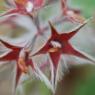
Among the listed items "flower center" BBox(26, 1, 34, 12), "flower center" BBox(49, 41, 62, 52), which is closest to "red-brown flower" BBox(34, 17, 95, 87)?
"flower center" BBox(49, 41, 62, 52)

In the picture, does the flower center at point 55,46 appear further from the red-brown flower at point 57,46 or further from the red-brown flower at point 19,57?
the red-brown flower at point 19,57

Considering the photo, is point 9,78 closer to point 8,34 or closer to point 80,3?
point 8,34

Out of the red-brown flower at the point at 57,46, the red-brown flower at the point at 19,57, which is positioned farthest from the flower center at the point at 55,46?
the red-brown flower at the point at 19,57

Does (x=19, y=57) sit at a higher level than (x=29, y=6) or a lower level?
lower

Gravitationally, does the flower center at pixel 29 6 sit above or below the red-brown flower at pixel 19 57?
above

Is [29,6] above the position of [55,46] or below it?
above

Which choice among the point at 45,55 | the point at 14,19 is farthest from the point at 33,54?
Answer: the point at 14,19

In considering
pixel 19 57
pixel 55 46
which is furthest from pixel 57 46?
pixel 19 57

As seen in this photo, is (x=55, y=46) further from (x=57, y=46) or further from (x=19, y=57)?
(x=19, y=57)

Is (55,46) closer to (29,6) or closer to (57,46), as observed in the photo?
(57,46)

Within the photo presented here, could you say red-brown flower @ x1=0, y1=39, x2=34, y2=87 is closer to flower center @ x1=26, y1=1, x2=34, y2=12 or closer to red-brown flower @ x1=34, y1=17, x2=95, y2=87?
red-brown flower @ x1=34, y1=17, x2=95, y2=87

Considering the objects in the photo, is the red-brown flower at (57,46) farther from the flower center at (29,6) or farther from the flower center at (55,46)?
the flower center at (29,6)

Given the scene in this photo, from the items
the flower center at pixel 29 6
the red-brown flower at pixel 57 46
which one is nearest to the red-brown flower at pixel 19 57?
the red-brown flower at pixel 57 46
